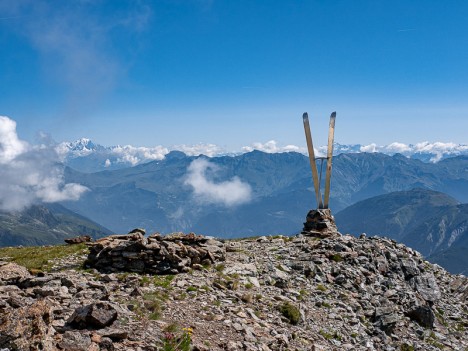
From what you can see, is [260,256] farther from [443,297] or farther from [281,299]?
[443,297]

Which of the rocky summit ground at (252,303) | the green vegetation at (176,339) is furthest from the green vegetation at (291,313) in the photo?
the green vegetation at (176,339)

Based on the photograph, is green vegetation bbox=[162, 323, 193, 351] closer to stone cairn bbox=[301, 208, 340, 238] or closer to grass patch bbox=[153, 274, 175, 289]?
grass patch bbox=[153, 274, 175, 289]

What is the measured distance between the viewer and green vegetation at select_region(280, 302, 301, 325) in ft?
68.0

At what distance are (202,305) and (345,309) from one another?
35.1ft

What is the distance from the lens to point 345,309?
25.2 meters

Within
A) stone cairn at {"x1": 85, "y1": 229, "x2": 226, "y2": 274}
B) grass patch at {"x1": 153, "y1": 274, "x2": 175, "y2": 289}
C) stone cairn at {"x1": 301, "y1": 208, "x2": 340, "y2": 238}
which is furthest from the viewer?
stone cairn at {"x1": 301, "y1": 208, "x2": 340, "y2": 238}

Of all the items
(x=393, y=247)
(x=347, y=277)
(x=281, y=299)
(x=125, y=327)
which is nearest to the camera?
(x=125, y=327)

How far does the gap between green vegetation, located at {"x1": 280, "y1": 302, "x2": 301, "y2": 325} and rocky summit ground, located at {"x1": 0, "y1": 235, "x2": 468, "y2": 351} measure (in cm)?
5

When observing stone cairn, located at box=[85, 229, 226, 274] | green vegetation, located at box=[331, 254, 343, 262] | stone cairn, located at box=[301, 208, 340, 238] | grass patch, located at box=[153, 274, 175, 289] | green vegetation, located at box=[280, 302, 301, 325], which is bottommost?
green vegetation, located at box=[280, 302, 301, 325]

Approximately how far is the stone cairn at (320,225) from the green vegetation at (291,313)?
18.5 meters

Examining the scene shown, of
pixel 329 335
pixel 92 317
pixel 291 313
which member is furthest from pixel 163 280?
pixel 329 335

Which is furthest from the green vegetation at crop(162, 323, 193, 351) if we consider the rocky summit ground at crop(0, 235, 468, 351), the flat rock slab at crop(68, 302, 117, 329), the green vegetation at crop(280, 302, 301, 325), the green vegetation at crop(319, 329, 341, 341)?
the green vegetation at crop(319, 329, 341, 341)

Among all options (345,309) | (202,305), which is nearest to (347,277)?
(345,309)

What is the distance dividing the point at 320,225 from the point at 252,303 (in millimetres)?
20995
